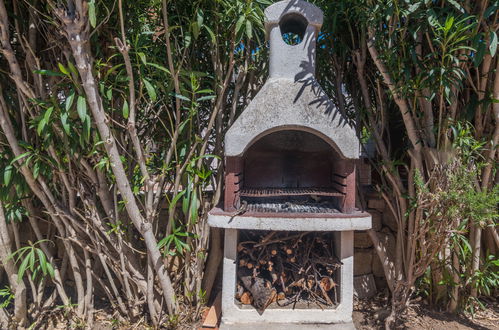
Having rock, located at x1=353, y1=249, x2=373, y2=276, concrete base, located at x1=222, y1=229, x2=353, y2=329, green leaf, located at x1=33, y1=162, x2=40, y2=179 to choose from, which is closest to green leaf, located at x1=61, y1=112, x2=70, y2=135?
green leaf, located at x1=33, y1=162, x2=40, y2=179

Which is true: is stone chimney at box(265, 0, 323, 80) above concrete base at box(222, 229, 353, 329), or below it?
above

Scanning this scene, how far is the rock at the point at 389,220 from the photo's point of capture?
8.25 feet

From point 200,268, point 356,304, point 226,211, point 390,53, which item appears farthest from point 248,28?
point 356,304

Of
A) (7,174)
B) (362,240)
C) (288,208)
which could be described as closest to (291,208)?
(288,208)

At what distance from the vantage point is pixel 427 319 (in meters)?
2.16

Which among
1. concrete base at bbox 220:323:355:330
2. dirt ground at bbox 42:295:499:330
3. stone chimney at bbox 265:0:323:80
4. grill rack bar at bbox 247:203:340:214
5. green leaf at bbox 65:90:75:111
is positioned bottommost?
dirt ground at bbox 42:295:499:330

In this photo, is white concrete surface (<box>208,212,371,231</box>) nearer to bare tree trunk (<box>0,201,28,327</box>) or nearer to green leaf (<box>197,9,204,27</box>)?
green leaf (<box>197,9,204,27</box>)

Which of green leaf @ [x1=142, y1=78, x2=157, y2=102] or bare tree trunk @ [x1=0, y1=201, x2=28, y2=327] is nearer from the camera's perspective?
green leaf @ [x1=142, y1=78, x2=157, y2=102]

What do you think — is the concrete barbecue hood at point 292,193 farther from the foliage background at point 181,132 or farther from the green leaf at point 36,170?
the green leaf at point 36,170

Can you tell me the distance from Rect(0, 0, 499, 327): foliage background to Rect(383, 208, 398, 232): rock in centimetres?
16

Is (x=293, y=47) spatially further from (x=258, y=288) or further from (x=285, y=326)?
(x=285, y=326)

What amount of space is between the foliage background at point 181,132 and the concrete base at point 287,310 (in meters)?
0.31

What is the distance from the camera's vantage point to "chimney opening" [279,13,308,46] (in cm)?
213

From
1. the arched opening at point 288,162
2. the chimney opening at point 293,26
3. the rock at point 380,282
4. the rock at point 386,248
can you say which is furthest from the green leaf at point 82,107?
the rock at point 380,282
